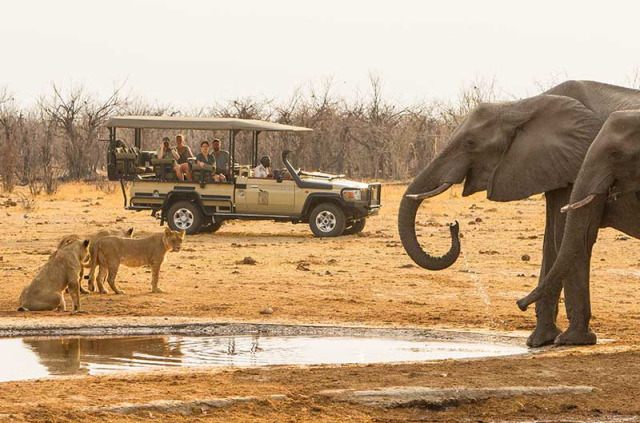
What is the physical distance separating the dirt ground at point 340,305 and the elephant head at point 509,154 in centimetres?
153

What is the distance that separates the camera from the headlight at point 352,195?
24938mm

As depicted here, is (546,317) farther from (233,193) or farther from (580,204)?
(233,193)

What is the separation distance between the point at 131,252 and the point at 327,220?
908cm

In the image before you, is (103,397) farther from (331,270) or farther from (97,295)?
(331,270)

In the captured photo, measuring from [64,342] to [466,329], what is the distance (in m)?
4.09

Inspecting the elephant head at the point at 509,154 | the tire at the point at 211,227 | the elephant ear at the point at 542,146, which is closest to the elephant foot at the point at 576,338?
the elephant head at the point at 509,154

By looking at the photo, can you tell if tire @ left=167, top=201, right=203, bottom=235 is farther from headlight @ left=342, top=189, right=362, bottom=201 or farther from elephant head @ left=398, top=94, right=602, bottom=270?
elephant head @ left=398, top=94, right=602, bottom=270

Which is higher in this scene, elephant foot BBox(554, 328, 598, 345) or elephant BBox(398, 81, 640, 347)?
elephant BBox(398, 81, 640, 347)

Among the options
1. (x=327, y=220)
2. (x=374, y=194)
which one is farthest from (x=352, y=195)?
(x=374, y=194)

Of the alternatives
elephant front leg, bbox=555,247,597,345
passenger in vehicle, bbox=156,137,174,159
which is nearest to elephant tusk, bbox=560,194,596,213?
elephant front leg, bbox=555,247,597,345

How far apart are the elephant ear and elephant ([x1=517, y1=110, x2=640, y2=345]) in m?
0.56

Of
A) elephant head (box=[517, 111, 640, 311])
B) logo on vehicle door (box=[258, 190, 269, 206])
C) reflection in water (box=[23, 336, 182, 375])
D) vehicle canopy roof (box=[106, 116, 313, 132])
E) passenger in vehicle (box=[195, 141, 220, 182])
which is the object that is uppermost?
vehicle canopy roof (box=[106, 116, 313, 132])

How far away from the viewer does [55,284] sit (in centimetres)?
1459

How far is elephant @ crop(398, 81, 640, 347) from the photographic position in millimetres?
12250
